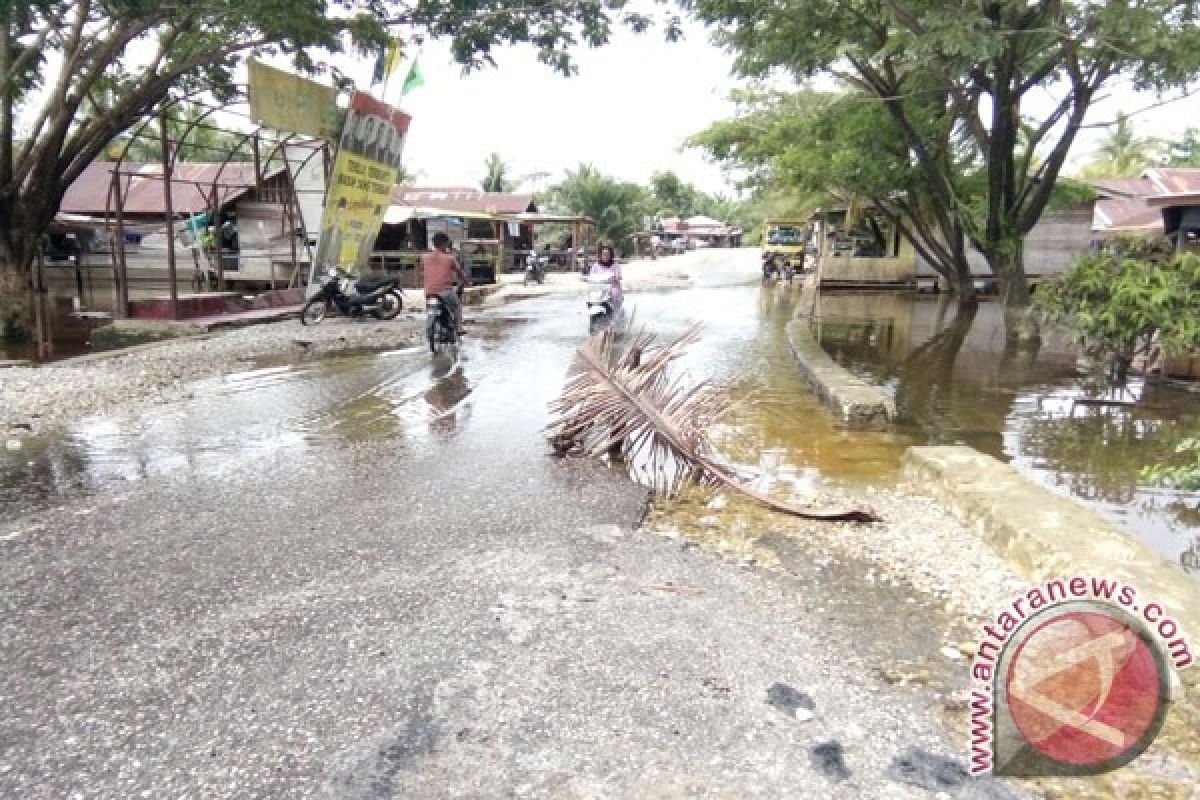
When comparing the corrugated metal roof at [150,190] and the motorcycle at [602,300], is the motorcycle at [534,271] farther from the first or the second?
the motorcycle at [602,300]

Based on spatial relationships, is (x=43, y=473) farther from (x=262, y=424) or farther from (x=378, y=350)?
(x=378, y=350)

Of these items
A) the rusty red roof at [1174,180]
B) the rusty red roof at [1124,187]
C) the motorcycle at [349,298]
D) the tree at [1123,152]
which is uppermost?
the tree at [1123,152]

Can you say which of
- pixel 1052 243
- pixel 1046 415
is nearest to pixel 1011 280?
pixel 1046 415

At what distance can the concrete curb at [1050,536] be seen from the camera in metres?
3.31

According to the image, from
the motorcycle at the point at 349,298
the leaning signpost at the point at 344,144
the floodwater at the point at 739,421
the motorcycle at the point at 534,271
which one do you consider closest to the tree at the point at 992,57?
the floodwater at the point at 739,421

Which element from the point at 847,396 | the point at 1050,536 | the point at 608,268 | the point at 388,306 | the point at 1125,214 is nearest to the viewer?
the point at 1050,536

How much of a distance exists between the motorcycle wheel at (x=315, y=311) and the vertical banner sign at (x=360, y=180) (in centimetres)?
28

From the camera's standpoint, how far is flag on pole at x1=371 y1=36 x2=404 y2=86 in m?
13.6

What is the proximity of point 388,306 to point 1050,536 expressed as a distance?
13241 mm

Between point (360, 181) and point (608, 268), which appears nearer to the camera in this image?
point (608, 268)

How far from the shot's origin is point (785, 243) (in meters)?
35.8

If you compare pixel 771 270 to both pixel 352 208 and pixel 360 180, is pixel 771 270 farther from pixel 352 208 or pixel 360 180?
pixel 352 208

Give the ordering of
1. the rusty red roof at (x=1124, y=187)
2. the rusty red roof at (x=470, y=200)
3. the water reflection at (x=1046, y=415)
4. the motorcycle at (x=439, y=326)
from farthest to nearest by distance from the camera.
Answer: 1. the rusty red roof at (x=470, y=200)
2. the rusty red roof at (x=1124, y=187)
3. the motorcycle at (x=439, y=326)
4. the water reflection at (x=1046, y=415)

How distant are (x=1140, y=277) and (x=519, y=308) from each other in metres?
13.0
